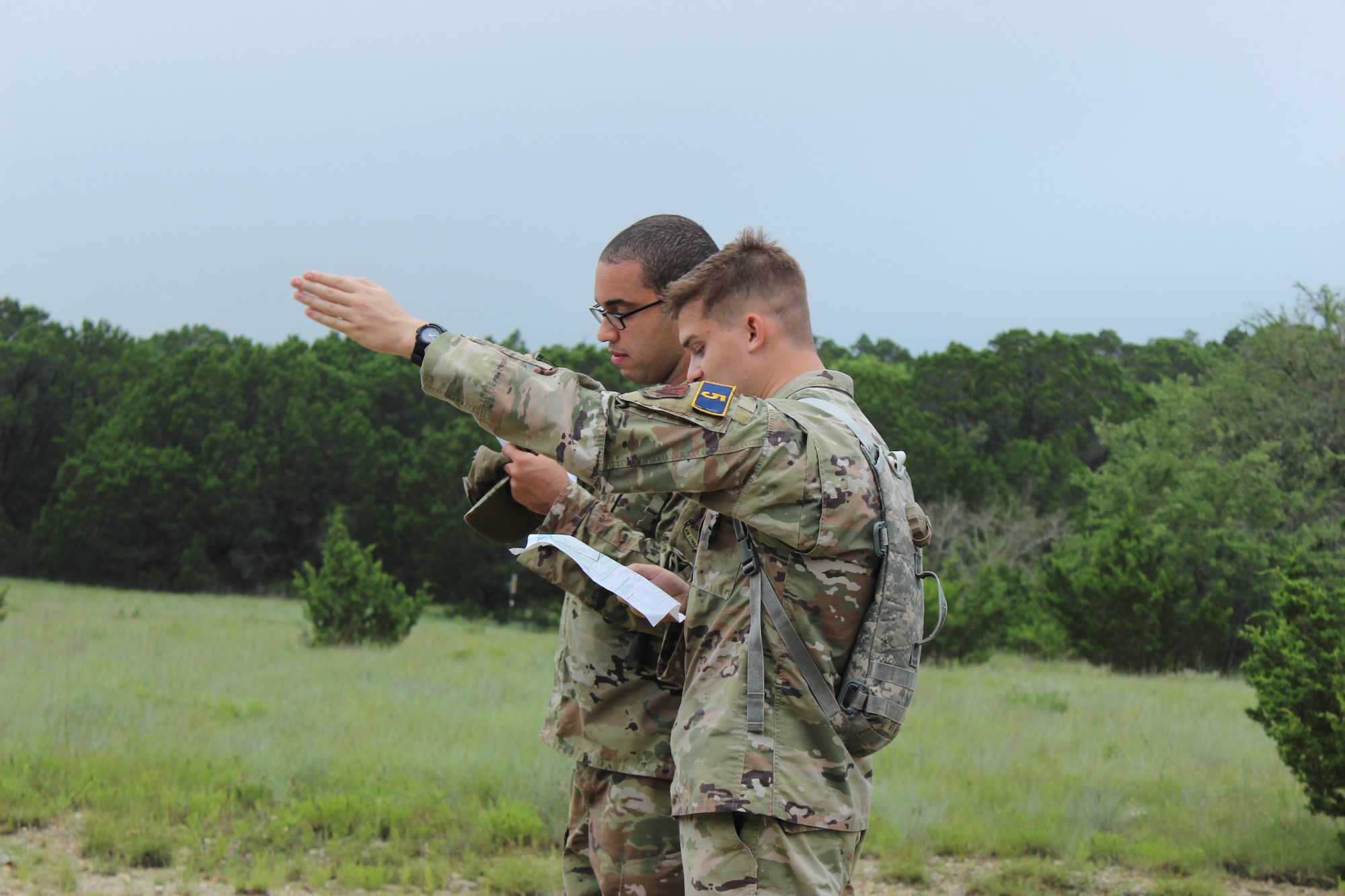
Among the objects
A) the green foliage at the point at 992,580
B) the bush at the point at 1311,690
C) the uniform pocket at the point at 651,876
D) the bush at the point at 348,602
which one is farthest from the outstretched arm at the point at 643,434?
the bush at the point at 348,602

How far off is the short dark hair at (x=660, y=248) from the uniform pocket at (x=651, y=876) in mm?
1376

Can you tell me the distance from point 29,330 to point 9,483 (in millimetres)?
6689

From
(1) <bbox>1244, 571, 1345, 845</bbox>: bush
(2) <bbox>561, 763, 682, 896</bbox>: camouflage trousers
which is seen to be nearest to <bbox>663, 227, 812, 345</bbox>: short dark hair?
(2) <bbox>561, 763, 682, 896</bbox>: camouflage trousers

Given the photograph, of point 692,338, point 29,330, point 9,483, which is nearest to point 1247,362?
point 692,338

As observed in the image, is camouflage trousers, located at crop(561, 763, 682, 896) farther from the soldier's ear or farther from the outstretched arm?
the soldier's ear

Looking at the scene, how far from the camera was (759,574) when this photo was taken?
188cm

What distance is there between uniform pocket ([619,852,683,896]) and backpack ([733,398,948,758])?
2.34ft

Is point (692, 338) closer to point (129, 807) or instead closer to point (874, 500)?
point (874, 500)

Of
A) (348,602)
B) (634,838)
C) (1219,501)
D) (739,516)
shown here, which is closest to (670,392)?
(739,516)

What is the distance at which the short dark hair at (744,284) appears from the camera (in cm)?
206

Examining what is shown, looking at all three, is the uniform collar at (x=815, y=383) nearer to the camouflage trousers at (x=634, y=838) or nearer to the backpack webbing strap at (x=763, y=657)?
the backpack webbing strap at (x=763, y=657)

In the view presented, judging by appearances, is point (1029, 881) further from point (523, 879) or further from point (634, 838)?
point (634, 838)

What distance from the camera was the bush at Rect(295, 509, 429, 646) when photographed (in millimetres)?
13711

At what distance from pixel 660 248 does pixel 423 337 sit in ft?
3.03
